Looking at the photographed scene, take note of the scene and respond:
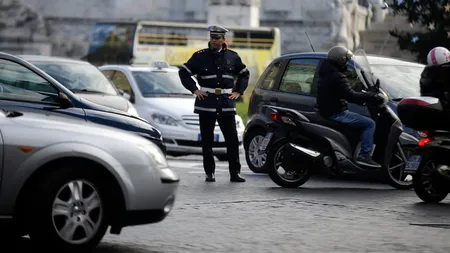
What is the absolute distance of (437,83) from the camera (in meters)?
13.7

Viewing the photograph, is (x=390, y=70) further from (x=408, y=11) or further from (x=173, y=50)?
(x=173, y=50)

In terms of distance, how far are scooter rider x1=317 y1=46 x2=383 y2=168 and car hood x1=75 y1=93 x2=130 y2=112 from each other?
3432 millimetres

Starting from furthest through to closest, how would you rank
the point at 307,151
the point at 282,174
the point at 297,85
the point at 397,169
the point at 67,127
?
the point at 297,85 < the point at 282,174 < the point at 397,169 < the point at 307,151 < the point at 67,127

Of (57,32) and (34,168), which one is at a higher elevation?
(34,168)

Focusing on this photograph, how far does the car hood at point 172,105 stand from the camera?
20.9 meters

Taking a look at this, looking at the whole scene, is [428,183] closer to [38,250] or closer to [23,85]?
[23,85]

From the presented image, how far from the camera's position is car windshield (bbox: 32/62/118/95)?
18.6 meters

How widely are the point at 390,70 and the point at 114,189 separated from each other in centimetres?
813

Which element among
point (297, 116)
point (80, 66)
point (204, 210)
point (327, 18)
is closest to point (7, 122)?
point (204, 210)

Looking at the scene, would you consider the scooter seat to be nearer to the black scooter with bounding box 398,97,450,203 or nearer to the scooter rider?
the scooter rider

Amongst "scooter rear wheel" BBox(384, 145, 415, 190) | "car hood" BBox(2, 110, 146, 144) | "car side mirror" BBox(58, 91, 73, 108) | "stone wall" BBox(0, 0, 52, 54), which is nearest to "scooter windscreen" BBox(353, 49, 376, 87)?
"scooter rear wheel" BBox(384, 145, 415, 190)

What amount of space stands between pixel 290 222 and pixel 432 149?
2.40 metres

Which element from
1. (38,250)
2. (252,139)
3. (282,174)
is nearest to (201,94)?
(282,174)

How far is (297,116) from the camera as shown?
49.7 ft
